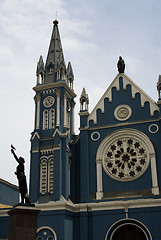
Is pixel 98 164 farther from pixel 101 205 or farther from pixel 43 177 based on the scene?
pixel 43 177

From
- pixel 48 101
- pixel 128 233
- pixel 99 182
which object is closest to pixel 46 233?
pixel 99 182

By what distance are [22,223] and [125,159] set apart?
1297cm

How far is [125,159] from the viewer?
1094 inches

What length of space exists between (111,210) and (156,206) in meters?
3.17

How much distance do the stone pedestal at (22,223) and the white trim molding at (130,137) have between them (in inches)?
438

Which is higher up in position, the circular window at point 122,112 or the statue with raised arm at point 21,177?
the circular window at point 122,112

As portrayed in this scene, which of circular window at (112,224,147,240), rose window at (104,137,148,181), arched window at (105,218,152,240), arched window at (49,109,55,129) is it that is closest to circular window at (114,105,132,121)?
rose window at (104,137,148,181)

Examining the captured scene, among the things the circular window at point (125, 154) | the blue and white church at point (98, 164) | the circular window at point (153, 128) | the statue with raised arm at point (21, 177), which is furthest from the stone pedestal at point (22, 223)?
the circular window at point (153, 128)

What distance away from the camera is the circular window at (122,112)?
28641 mm

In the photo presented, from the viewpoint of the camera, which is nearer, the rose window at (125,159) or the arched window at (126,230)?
the arched window at (126,230)

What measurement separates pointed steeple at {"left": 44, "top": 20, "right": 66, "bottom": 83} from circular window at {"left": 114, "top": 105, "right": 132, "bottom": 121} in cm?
550

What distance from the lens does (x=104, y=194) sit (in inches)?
1073

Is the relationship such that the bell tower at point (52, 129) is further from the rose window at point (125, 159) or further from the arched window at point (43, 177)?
the rose window at point (125, 159)

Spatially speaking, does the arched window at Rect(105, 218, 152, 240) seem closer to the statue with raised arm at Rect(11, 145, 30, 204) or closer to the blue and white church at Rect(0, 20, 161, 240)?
the blue and white church at Rect(0, 20, 161, 240)
